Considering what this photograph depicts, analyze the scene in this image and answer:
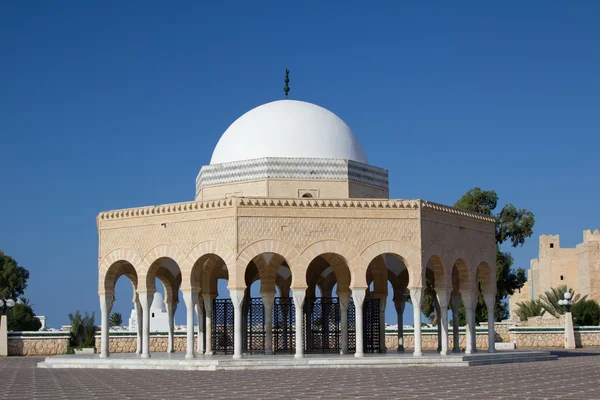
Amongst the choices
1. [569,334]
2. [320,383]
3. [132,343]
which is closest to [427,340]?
[569,334]

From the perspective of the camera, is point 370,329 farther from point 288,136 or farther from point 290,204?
point 288,136

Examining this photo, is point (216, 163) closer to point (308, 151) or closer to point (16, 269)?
point (308, 151)

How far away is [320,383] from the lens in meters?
12.9

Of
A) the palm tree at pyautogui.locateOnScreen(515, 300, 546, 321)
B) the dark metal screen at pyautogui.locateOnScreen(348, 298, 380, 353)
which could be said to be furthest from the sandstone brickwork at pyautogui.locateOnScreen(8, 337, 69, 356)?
the palm tree at pyautogui.locateOnScreen(515, 300, 546, 321)

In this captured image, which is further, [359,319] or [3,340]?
[3,340]

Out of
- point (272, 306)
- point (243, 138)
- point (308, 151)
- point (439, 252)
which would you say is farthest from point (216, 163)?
point (439, 252)

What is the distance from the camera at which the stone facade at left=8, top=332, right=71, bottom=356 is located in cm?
2667

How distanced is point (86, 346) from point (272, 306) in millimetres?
10264

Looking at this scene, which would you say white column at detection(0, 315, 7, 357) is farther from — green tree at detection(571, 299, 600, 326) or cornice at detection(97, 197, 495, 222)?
green tree at detection(571, 299, 600, 326)

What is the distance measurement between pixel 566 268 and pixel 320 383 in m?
49.5

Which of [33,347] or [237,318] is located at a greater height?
[237,318]

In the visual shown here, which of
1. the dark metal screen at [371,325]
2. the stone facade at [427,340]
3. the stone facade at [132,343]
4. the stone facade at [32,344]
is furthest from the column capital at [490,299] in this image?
the stone facade at [32,344]

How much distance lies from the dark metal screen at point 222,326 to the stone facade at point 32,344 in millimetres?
7882

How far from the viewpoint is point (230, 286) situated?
57.5 ft
